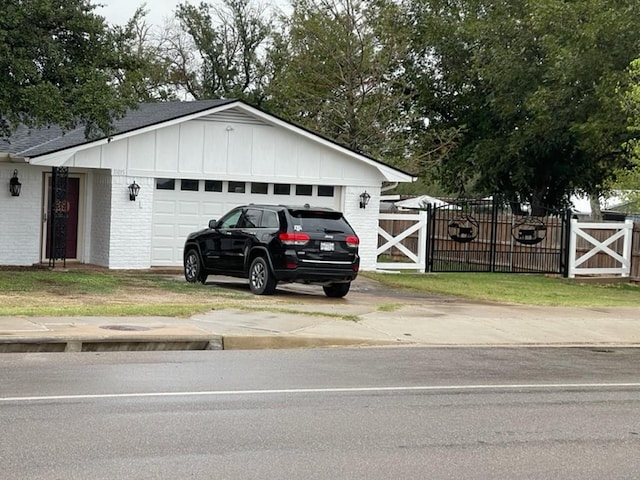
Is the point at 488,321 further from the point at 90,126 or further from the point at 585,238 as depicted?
the point at 585,238

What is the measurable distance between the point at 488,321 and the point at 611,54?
18.0m

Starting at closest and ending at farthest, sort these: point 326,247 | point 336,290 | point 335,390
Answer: point 335,390 → point 326,247 → point 336,290

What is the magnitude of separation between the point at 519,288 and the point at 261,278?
26.2ft

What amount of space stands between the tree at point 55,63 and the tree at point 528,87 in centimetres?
1652

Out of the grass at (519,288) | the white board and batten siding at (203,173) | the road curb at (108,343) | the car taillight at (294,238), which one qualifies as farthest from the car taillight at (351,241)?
the white board and batten siding at (203,173)

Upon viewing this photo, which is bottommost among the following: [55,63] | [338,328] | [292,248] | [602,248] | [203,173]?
[338,328]

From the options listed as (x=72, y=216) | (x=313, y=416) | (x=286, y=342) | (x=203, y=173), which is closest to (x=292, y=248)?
(x=286, y=342)

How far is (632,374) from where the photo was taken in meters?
12.2

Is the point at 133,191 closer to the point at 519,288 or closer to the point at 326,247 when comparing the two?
the point at 326,247

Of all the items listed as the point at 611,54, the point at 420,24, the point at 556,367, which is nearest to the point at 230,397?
the point at 556,367

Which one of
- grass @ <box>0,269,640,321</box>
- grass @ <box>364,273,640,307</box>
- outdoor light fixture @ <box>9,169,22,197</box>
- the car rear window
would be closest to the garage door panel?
grass @ <box>0,269,640,321</box>

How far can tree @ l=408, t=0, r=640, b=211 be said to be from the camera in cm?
3200

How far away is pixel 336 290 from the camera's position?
66.4 ft

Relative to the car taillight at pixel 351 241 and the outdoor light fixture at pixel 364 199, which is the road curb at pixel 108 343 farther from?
the outdoor light fixture at pixel 364 199
